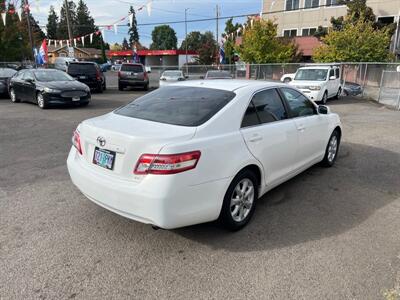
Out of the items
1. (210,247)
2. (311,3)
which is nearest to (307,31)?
(311,3)

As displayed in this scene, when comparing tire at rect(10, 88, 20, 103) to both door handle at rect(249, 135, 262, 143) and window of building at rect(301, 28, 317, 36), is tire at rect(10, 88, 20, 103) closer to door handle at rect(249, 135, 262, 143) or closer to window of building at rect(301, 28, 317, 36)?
door handle at rect(249, 135, 262, 143)

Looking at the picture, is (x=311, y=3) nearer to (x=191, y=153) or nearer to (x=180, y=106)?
(x=180, y=106)

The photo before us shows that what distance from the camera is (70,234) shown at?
3.47 meters

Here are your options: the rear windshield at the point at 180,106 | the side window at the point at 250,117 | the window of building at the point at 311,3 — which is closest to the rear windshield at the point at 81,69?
the rear windshield at the point at 180,106

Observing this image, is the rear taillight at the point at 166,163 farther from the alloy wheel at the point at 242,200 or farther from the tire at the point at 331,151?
the tire at the point at 331,151

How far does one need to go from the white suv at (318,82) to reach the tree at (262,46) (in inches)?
517

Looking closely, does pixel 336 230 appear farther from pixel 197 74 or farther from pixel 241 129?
pixel 197 74

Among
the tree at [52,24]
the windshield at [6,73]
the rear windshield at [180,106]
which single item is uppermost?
the tree at [52,24]

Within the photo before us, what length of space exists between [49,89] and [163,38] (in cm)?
12185

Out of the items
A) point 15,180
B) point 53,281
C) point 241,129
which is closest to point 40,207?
point 15,180

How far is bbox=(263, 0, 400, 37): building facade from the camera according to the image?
3173cm

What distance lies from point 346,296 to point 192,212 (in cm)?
140

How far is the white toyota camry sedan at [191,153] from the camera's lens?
286 centimetres

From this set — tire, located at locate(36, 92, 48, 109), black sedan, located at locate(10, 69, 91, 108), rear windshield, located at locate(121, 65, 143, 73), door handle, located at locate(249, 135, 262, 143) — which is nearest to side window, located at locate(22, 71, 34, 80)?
black sedan, located at locate(10, 69, 91, 108)
